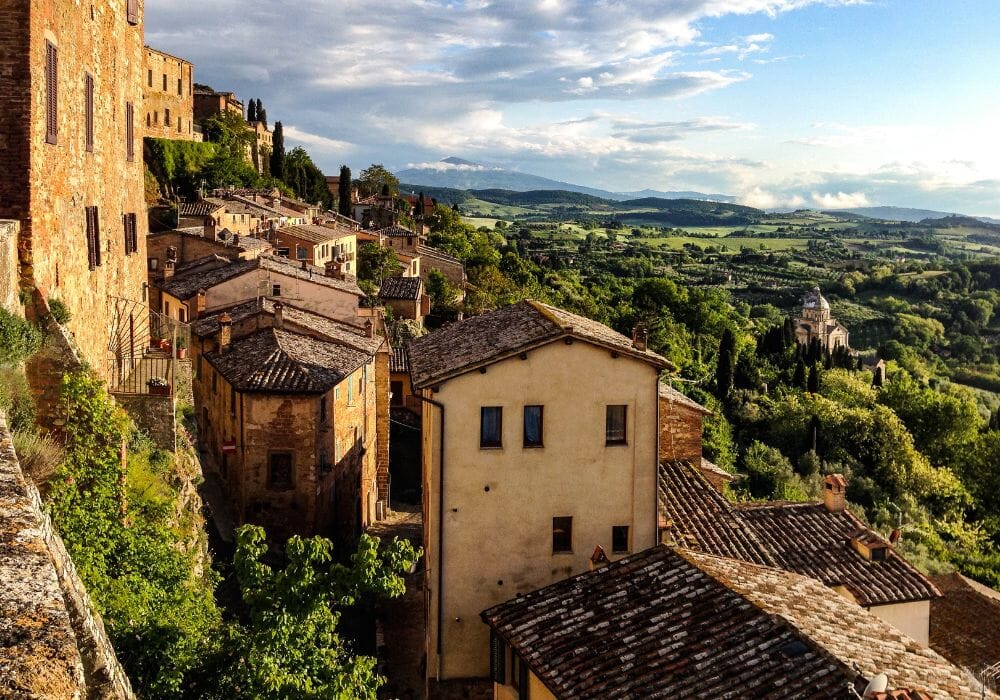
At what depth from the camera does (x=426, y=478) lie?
18.5 meters

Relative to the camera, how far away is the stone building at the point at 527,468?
656 inches

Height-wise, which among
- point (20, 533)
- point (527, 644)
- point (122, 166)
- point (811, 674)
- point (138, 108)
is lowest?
point (527, 644)

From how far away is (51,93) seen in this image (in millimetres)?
14031

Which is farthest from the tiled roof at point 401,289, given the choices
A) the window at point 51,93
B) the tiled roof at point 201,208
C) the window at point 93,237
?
the window at point 51,93

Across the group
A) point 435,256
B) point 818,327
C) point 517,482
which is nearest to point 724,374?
point 435,256

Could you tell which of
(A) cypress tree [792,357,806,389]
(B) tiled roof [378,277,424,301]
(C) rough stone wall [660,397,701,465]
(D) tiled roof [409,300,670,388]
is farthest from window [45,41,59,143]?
(A) cypress tree [792,357,806,389]

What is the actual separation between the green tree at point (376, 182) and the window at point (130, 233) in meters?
80.7

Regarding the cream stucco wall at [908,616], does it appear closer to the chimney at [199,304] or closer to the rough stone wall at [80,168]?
the rough stone wall at [80,168]

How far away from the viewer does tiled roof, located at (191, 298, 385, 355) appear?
27.6 metres

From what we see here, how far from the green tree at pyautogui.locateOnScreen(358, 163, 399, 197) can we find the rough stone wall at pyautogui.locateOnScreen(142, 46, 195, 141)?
→ 31550 millimetres

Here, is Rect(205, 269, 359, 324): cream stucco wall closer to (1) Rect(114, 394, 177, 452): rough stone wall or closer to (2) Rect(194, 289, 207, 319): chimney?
(2) Rect(194, 289, 207, 319): chimney

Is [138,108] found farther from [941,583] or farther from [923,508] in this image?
[923,508]

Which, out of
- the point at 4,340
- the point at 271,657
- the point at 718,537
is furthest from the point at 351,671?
the point at 718,537

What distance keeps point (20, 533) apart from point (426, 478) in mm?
13992
